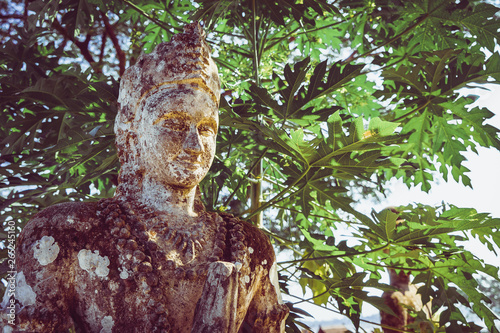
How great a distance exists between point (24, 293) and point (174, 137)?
0.65m

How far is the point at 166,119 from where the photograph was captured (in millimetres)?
1596

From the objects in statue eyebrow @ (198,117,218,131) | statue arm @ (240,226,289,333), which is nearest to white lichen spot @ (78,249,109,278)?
statue arm @ (240,226,289,333)

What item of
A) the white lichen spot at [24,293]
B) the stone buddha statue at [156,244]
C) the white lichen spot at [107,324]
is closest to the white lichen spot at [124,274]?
the stone buddha statue at [156,244]

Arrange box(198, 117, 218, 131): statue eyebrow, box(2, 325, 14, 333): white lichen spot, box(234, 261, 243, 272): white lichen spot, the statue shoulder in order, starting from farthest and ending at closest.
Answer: box(198, 117, 218, 131): statue eyebrow → box(234, 261, 243, 272): white lichen spot → the statue shoulder → box(2, 325, 14, 333): white lichen spot

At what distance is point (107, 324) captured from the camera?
54.1 inches

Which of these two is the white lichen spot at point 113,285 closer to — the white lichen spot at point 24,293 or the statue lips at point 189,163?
the white lichen spot at point 24,293

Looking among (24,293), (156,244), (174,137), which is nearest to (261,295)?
(156,244)

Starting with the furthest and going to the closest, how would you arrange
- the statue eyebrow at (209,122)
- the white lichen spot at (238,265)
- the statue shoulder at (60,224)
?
the statue eyebrow at (209,122), the white lichen spot at (238,265), the statue shoulder at (60,224)

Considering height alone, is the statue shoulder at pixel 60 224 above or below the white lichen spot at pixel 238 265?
above

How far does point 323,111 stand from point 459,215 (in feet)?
2.74

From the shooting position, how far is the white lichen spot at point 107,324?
137 centimetres

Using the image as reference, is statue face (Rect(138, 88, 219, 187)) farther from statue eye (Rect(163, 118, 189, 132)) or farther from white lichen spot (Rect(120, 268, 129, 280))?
white lichen spot (Rect(120, 268, 129, 280))

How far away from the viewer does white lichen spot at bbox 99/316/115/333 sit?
53.9 inches

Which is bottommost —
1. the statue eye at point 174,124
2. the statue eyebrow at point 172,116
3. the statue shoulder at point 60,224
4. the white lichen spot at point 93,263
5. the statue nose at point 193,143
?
the white lichen spot at point 93,263
